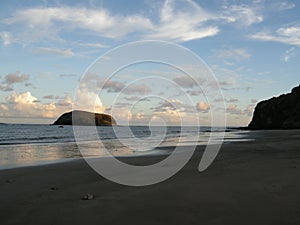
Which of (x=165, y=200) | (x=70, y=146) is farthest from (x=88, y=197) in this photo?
(x=70, y=146)

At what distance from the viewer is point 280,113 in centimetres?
9888

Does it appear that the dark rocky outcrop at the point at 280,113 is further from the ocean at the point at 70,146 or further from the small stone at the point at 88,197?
the small stone at the point at 88,197

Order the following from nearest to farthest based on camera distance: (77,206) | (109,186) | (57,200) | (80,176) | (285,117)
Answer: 1. (77,206)
2. (57,200)
3. (109,186)
4. (80,176)
5. (285,117)

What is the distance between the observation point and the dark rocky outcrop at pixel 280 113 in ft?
293

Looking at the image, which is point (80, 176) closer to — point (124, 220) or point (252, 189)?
point (124, 220)

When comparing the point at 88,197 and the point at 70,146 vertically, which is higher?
the point at 70,146

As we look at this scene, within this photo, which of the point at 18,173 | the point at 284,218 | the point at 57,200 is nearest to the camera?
the point at 284,218

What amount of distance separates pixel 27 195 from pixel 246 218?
5.16 metres

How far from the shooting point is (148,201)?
5.82 metres

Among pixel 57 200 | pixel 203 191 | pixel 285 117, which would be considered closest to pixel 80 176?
pixel 57 200

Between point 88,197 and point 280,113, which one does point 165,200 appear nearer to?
point 88,197

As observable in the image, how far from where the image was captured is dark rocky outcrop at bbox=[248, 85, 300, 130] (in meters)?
89.3

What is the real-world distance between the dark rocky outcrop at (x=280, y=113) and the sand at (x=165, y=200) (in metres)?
86.4

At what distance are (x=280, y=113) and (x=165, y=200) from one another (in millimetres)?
104539
